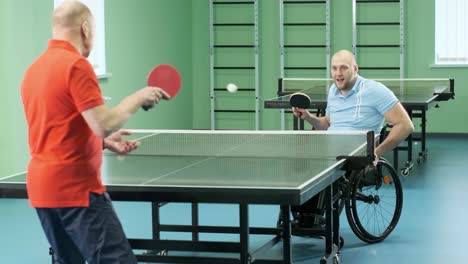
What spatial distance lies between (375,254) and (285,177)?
1874 mm

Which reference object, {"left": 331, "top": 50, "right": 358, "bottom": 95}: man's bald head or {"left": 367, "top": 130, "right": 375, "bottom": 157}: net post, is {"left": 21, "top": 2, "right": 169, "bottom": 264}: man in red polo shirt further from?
{"left": 331, "top": 50, "right": 358, "bottom": 95}: man's bald head

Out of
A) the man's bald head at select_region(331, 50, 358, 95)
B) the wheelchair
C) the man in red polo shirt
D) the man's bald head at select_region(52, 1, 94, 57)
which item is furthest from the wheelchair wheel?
the man's bald head at select_region(52, 1, 94, 57)

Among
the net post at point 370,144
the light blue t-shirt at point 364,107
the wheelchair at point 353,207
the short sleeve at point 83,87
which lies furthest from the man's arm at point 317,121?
the short sleeve at point 83,87

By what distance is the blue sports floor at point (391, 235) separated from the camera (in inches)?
214

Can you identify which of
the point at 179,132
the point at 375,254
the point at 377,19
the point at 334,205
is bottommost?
the point at 375,254

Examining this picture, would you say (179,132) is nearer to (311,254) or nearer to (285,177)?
(311,254)

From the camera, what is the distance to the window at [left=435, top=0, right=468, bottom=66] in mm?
11672

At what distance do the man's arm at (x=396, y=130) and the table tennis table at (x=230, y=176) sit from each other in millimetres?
559

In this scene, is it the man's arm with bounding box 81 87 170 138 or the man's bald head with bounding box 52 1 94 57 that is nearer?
the man's arm with bounding box 81 87 170 138

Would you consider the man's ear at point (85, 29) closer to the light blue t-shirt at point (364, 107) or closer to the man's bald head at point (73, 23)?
the man's bald head at point (73, 23)

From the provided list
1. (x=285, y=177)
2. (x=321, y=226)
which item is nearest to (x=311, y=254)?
(x=321, y=226)

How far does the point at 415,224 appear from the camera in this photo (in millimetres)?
6332

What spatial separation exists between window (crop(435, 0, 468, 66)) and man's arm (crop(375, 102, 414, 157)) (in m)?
6.16

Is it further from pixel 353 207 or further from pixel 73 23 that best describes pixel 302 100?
pixel 73 23
